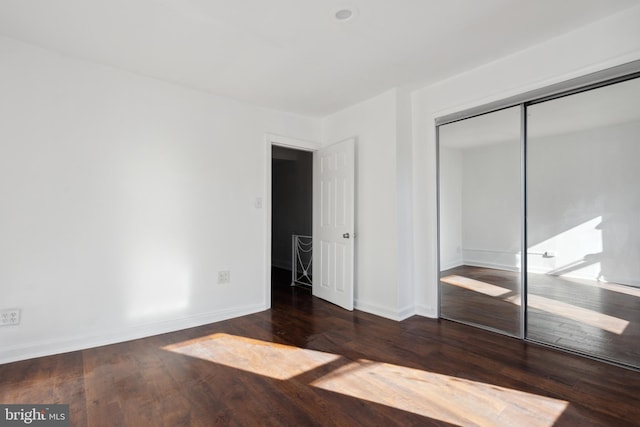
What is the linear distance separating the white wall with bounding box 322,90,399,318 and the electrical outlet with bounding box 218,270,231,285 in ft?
5.05

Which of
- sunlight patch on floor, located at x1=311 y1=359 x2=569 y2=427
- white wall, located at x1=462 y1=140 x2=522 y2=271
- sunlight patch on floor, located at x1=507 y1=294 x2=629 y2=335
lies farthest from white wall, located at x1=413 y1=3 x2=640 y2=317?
sunlight patch on floor, located at x1=311 y1=359 x2=569 y2=427

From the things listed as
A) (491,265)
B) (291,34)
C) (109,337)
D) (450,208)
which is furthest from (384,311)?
(291,34)

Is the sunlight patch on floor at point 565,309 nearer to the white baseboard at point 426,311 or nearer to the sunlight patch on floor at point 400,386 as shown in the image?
the white baseboard at point 426,311

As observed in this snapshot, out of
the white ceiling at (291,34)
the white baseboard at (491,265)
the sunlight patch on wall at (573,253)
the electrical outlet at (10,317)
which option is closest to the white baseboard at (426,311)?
the white baseboard at (491,265)

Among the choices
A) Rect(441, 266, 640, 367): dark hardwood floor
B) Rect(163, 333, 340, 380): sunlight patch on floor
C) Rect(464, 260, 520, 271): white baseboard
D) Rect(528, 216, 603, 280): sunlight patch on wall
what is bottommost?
Rect(163, 333, 340, 380): sunlight patch on floor

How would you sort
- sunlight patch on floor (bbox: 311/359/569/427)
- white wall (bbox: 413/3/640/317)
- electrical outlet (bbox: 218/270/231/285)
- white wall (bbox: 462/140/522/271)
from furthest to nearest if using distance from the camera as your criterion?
electrical outlet (bbox: 218/270/231/285) → white wall (bbox: 462/140/522/271) → white wall (bbox: 413/3/640/317) → sunlight patch on floor (bbox: 311/359/569/427)

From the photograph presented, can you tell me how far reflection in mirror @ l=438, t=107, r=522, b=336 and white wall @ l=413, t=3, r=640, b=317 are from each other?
13 cm

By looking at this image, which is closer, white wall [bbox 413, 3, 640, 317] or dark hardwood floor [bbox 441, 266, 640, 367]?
white wall [bbox 413, 3, 640, 317]

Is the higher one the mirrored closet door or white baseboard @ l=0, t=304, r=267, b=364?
the mirrored closet door

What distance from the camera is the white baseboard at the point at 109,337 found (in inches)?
97.3

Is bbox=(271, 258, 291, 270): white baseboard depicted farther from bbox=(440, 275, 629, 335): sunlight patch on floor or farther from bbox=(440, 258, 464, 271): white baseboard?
bbox=(440, 275, 629, 335): sunlight patch on floor

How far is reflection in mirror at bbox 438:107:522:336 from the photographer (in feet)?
9.78

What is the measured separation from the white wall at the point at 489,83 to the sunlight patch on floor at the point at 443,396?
1.40 metres

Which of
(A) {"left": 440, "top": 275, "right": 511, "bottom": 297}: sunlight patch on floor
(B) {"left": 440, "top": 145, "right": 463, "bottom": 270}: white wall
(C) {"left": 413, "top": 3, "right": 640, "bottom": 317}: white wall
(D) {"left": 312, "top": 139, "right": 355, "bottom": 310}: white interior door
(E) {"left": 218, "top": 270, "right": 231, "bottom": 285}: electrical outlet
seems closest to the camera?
(C) {"left": 413, "top": 3, "right": 640, "bottom": 317}: white wall
